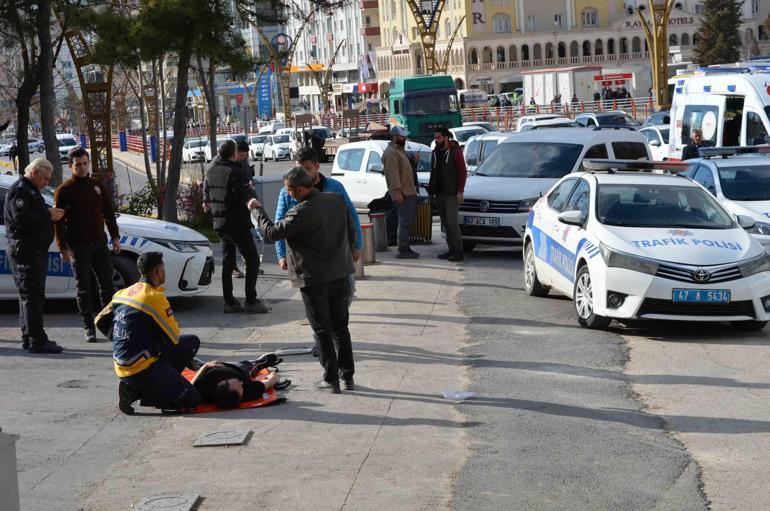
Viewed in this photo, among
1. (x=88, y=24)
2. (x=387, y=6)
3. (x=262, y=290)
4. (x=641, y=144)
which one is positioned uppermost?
(x=387, y=6)

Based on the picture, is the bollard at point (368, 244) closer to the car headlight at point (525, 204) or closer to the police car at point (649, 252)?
the car headlight at point (525, 204)

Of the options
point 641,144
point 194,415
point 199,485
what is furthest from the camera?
point 641,144

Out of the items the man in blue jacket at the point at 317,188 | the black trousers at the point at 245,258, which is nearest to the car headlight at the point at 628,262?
the man in blue jacket at the point at 317,188

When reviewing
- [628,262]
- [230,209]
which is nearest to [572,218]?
[628,262]

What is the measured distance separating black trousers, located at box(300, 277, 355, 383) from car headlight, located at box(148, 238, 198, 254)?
4.65 m

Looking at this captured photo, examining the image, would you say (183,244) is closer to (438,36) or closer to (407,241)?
(407,241)

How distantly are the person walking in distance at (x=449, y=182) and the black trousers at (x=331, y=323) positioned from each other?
7.99 meters

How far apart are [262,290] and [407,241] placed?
3.36 m

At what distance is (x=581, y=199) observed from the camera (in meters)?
12.7

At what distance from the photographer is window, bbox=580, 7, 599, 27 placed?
387ft

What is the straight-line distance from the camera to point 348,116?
76.3m

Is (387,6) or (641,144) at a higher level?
(387,6)

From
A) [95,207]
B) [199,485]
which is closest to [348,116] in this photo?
[95,207]

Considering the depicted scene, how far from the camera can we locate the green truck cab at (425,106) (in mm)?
48062
